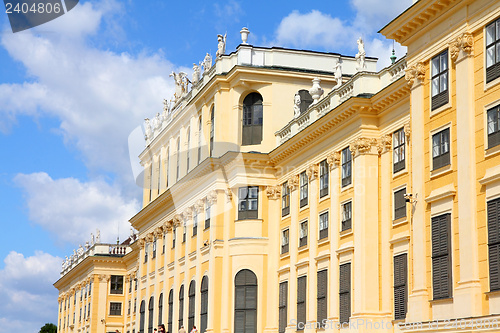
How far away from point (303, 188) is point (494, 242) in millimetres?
21636

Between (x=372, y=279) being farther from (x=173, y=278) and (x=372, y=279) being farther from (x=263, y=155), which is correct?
(x=173, y=278)

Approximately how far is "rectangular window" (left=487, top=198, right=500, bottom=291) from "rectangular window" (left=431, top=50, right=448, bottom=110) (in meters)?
4.54

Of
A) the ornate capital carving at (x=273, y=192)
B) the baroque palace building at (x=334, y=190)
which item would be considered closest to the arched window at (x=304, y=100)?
the baroque palace building at (x=334, y=190)

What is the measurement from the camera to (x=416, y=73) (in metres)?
30.6

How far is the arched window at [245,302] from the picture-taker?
164 ft

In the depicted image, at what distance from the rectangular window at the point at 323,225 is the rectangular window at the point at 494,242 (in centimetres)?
1776

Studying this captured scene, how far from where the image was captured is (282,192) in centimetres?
5025

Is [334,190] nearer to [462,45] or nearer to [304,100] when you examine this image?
[304,100]

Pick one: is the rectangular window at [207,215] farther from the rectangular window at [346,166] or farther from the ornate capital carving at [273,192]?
the rectangular window at [346,166]

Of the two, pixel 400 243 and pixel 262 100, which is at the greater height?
pixel 262 100

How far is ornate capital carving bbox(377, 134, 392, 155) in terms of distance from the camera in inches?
1543

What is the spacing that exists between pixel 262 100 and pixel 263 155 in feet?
12.2

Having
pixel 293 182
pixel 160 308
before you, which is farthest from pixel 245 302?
pixel 160 308

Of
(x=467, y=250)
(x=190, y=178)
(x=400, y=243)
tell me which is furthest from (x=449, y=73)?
(x=190, y=178)
